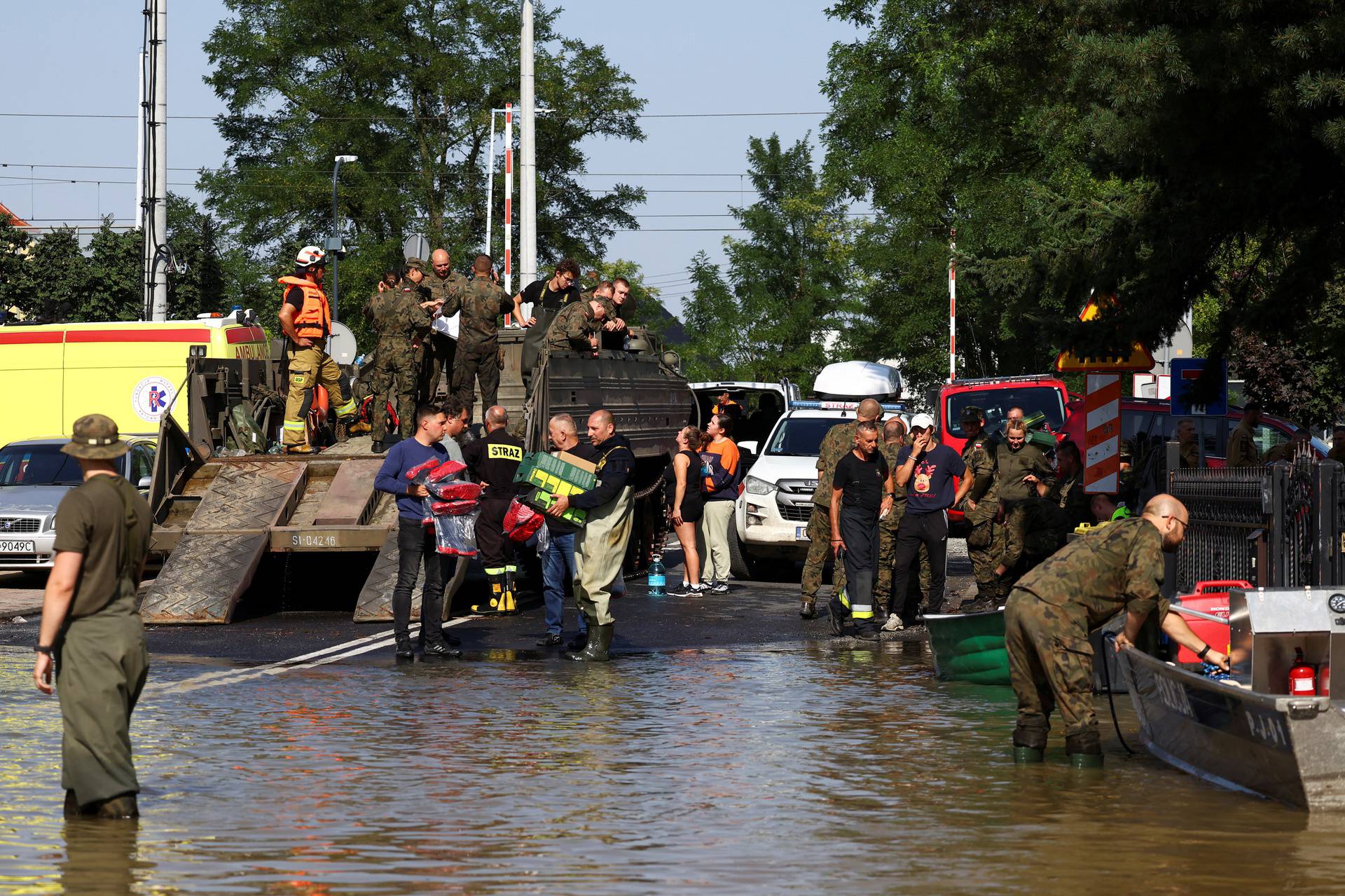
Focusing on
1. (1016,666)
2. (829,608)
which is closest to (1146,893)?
(1016,666)

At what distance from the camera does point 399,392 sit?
18.8 m

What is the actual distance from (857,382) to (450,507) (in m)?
14.3

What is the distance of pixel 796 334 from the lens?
68.6m

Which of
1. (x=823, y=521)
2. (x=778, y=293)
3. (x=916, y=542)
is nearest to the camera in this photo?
(x=916, y=542)

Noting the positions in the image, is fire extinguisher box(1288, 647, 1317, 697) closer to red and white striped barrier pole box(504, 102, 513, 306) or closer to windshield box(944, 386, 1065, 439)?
red and white striped barrier pole box(504, 102, 513, 306)

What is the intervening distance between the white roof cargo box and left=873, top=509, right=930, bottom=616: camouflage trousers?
1028 cm

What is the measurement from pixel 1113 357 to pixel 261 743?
10592mm

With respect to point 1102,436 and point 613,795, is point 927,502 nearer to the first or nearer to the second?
point 1102,436

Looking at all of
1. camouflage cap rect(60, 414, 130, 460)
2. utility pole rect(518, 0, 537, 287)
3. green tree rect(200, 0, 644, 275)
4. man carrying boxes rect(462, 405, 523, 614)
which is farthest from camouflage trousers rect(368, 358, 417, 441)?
green tree rect(200, 0, 644, 275)

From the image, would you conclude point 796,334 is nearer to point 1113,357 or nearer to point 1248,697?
point 1113,357

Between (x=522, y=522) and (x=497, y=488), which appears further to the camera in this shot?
(x=497, y=488)

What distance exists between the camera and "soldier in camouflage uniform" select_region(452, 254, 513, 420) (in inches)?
728

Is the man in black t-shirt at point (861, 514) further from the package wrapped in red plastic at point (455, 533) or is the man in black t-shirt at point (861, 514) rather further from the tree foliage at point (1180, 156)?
the tree foliage at point (1180, 156)

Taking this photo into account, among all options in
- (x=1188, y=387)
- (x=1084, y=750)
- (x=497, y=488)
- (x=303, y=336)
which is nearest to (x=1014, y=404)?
(x=1188, y=387)
